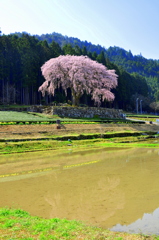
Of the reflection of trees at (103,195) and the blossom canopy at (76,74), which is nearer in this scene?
the reflection of trees at (103,195)

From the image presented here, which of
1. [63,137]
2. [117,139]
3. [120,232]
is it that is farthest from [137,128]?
[120,232]

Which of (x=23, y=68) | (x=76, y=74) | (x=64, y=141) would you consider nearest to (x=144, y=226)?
(x=64, y=141)

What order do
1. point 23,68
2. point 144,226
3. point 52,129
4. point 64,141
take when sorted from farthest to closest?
point 23,68
point 52,129
point 64,141
point 144,226

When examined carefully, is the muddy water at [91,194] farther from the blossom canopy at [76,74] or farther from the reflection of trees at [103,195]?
the blossom canopy at [76,74]

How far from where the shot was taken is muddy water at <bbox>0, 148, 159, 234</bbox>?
672cm

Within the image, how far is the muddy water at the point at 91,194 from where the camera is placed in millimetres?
6723

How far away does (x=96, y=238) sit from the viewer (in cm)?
535

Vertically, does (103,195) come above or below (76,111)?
below

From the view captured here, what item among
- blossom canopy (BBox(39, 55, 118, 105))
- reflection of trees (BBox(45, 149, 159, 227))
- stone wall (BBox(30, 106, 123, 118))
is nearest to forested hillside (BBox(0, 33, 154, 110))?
blossom canopy (BBox(39, 55, 118, 105))

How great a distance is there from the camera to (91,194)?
8.84 meters

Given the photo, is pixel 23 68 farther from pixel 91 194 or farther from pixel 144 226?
pixel 144 226

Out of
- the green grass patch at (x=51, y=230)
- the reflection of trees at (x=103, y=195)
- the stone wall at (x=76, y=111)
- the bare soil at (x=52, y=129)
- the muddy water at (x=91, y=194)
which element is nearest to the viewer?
the green grass patch at (x=51, y=230)

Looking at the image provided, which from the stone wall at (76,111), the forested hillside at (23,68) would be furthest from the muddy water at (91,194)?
the forested hillside at (23,68)

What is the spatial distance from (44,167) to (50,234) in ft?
30.5
